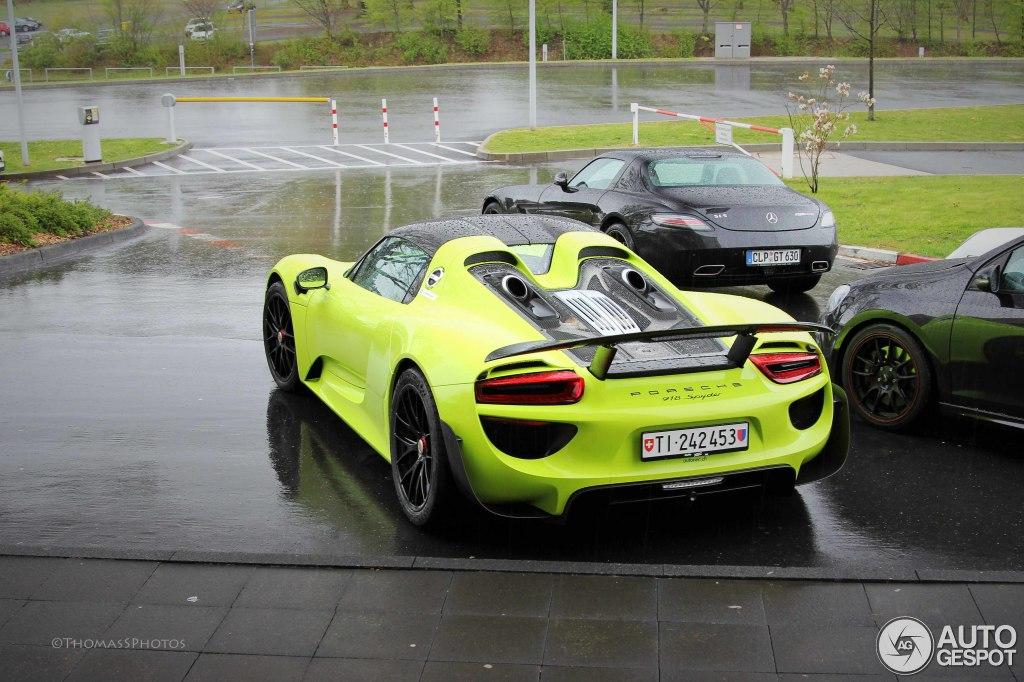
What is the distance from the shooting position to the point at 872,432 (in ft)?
23.3

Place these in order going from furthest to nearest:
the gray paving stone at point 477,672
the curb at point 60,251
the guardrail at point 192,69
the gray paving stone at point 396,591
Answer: the guardrail at point 192,69
the curb at point 60,251
the gray paving stone at point 396,591
the gray paving stone at point 477,672

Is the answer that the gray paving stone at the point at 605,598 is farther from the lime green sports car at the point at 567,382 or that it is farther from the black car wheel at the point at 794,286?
the black car wheel at the point at 794,286

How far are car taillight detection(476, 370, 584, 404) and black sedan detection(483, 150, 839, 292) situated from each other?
593 centimetres

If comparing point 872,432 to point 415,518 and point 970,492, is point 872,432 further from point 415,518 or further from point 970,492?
point 415,518

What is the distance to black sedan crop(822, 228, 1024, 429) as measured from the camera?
21.2 ft

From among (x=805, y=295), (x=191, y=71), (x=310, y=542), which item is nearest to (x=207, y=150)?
(x=805, y=295)

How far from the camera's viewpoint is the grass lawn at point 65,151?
2427cm

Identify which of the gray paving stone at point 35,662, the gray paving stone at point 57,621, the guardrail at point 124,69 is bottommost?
the gray paving stone at point 35,662

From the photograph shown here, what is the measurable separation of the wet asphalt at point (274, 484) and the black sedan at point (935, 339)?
264 millimetres

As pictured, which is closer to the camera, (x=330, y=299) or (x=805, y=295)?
(x=330, y=299)

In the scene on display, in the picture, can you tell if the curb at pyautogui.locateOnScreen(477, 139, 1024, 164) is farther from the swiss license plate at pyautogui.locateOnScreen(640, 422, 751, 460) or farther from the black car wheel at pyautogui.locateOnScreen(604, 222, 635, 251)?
the swiss license plate at pyautogui.locateOnScreen(640, 422, 751, 460)

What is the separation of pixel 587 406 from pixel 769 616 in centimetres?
117

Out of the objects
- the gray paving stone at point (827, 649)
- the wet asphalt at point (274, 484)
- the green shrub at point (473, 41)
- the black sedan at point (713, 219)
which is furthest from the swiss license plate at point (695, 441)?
the green shrub at point (473, 41)

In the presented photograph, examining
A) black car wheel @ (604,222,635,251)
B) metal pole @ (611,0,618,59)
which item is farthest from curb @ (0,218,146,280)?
metal pole @ (611,0,618,59)
